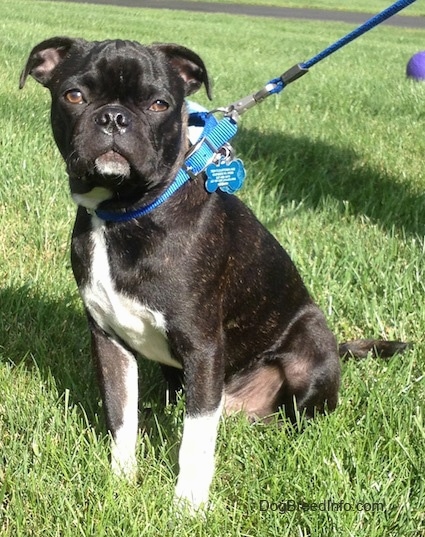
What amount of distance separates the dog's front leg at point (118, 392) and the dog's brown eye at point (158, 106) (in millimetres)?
794

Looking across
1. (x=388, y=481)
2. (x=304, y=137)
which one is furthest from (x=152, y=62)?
(x=304, y=137)

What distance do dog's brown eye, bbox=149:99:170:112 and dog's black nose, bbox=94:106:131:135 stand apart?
0.15m

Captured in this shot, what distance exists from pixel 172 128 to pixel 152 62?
24cm

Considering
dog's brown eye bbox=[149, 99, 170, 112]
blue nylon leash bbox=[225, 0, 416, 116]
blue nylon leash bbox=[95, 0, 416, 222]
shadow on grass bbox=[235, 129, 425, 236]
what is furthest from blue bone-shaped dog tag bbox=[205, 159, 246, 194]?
shadow on grass bbox=[235, 129, 425, 236]

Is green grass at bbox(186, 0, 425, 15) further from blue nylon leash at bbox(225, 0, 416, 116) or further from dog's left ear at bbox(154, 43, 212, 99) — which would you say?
dog's left ear at bbox(154, 43, 212, 99)

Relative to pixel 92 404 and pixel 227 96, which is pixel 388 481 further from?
pixel 227 96

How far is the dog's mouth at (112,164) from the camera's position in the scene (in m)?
2.27

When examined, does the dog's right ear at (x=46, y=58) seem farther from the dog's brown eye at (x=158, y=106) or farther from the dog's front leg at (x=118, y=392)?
the dog's front leg at (x=118, y=392)

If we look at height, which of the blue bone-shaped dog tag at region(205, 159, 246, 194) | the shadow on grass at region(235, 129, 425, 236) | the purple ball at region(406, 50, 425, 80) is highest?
the blue bone-shaped dog tag at region(205, 159, 246, 194)

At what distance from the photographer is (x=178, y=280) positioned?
7.79 feet

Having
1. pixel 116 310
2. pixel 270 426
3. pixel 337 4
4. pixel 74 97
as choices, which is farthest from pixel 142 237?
pixel 337 4

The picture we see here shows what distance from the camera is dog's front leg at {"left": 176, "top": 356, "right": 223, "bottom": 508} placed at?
2363 millimetres

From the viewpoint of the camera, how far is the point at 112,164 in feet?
7.46

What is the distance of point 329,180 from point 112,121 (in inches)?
134
